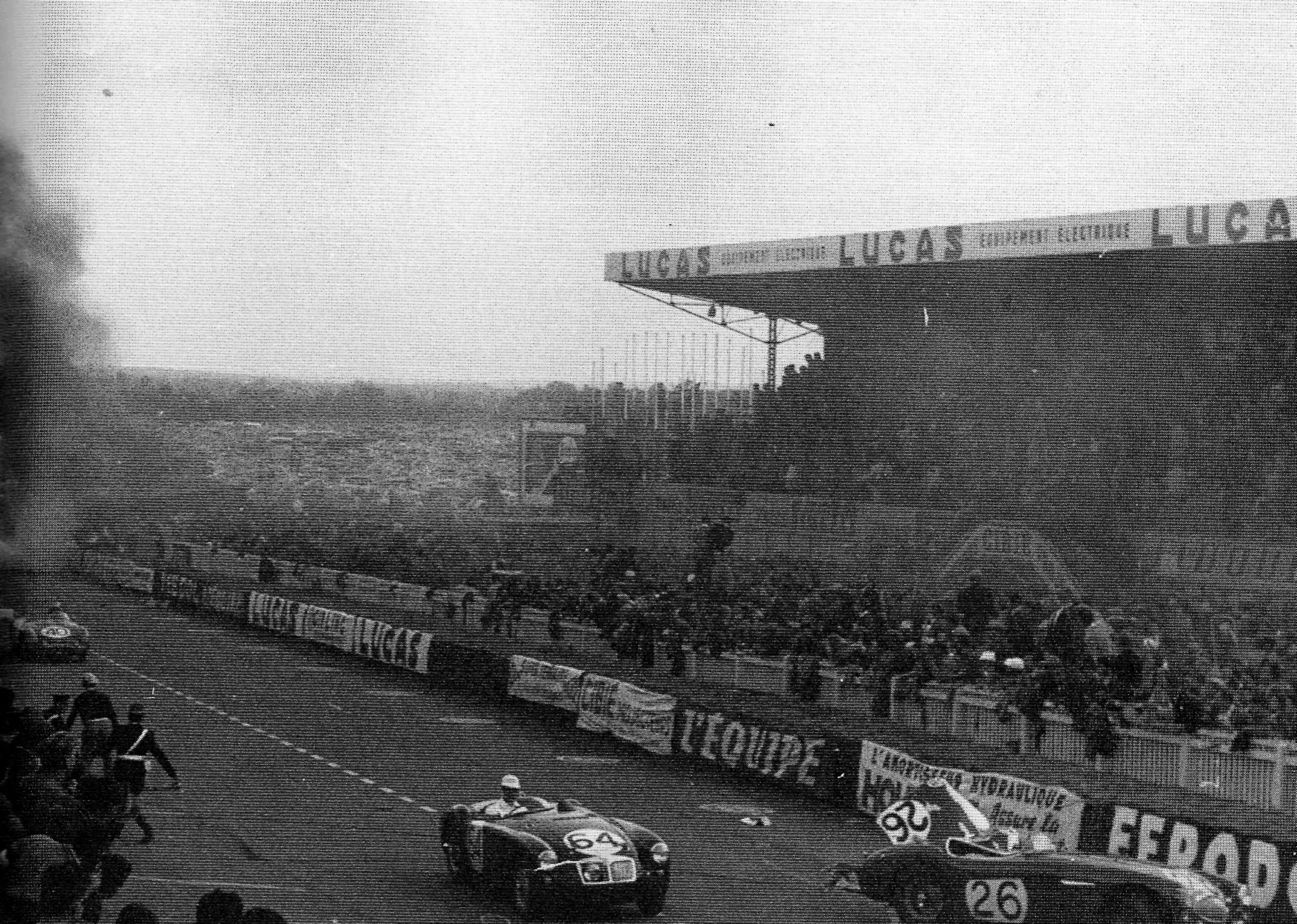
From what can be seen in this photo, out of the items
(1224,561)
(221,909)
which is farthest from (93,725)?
(1224,561)

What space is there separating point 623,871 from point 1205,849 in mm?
3545

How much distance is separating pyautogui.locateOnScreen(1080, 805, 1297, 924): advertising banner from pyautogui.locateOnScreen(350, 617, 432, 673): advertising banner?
1280 centimetres

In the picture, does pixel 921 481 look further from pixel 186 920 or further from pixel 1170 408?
pixel 186 920

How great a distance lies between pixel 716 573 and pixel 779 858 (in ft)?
37.5

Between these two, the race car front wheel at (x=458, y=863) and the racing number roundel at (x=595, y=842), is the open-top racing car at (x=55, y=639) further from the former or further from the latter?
the racing number roundel at (x=595, y=842)

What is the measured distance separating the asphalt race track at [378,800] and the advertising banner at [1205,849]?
1.80 meters

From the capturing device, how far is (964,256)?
68.0 feet

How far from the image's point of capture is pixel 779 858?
407 inches

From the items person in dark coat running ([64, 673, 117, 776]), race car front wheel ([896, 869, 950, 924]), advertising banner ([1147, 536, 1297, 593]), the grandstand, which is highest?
the grandstand

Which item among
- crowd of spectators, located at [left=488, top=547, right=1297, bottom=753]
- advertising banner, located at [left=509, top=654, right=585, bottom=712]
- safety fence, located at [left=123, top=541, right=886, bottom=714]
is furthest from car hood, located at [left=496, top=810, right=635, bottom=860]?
advertising banner, located at [left=509, top=654, right=585, bottom=712]

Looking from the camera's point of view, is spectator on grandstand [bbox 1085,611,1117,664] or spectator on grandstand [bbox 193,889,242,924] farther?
spectator on grandstand [bbox 1085,611,1117,664]

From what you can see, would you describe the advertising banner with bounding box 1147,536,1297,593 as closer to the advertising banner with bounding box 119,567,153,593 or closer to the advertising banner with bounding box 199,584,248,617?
the advertising banner with bounding box 199,584,248,617

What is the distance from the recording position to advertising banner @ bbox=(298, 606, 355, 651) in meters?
23.6

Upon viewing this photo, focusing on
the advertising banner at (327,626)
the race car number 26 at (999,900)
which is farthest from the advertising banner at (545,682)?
the race car number 26 at (999,900)
